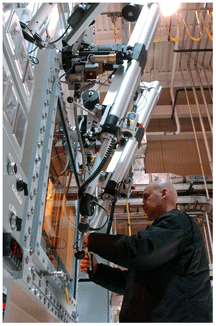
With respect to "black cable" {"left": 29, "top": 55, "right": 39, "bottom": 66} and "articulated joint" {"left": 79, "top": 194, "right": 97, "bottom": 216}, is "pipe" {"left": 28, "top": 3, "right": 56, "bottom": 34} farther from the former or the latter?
"articulated joint" {"left": 79, "top": 194, "right": 97, "bottom": 216}

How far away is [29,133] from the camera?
184 cm

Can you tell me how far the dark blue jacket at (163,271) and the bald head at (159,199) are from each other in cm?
37

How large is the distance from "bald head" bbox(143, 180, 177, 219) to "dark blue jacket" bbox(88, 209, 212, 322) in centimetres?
37

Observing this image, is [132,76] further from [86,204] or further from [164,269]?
[164,269]

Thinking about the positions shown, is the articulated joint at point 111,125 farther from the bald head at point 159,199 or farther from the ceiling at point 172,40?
the ceiling at point 172,40

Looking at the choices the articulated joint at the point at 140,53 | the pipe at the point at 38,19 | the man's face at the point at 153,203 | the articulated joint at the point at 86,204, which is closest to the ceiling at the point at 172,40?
the articulated joint at the point at 140,53

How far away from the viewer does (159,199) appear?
237cm

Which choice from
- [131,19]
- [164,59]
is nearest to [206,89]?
[164,59]

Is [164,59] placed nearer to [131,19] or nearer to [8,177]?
[131,19]

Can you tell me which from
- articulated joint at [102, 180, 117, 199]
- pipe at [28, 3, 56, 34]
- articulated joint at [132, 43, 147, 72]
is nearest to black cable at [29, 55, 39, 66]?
pipe at [28, 3, 56, 34]

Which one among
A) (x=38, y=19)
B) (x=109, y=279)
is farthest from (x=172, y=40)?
(x=109, y=279)

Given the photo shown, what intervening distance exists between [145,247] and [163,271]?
0.61ft

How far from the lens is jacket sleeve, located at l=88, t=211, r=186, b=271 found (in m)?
1.81

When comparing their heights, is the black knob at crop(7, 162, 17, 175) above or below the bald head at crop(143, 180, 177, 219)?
below
